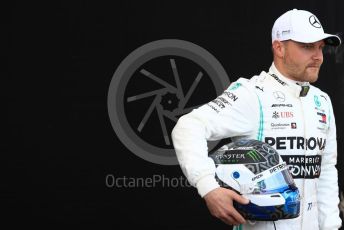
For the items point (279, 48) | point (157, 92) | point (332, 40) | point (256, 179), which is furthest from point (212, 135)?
point (157, 92)

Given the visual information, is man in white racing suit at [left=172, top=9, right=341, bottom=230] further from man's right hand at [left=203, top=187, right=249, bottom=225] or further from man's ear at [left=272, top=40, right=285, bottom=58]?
man's right hand at [left=203, top=187, right=249, bottom=225]

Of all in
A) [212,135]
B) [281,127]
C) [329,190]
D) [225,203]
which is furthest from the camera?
[329,190]

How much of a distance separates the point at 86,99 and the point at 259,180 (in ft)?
5.25

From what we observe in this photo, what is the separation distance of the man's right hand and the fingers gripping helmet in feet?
0.16

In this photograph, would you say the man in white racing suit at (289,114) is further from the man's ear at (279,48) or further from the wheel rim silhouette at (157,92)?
the wheel rim silhouette at (157,92)

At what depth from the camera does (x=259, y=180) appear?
6.50 feet

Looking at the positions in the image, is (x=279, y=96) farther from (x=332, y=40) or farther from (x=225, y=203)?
(x=225, y=203)

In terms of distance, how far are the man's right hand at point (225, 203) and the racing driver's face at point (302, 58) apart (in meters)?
0.58

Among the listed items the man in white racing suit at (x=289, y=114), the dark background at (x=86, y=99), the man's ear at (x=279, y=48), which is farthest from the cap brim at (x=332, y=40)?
the dark background at (x=86, y=99)

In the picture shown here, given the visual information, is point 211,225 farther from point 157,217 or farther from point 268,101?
point 268,101

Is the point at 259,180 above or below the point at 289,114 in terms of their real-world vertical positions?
below

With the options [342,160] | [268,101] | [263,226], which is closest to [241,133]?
[268,101]

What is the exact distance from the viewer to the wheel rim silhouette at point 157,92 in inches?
134

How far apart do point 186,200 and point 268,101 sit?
4.43 ft
